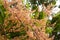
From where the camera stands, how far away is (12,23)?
49.8 inches

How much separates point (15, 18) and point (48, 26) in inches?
14.2

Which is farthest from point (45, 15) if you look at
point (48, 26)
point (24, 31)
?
point (24, 31)

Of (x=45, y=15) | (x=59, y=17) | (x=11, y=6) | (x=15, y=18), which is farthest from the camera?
(x=59, y=17)

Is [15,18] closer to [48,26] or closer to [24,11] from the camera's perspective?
[24,11]

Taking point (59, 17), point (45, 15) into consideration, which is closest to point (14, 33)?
point (45, 15)

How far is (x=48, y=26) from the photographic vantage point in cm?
146

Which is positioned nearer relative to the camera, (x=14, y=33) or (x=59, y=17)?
(x=14, y=33)

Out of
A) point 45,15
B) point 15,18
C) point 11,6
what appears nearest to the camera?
point 15,18

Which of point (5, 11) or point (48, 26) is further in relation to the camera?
point (48, 26)

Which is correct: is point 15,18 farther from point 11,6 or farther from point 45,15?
point 45,15

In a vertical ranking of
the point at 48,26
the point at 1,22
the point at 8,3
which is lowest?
the point at 48,26

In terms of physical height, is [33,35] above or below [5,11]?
below

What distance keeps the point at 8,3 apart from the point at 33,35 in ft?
0.83

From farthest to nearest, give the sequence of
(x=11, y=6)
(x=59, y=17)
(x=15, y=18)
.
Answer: (x=59, y=17) < (x=11, y=6) < (x=15, y=18)
